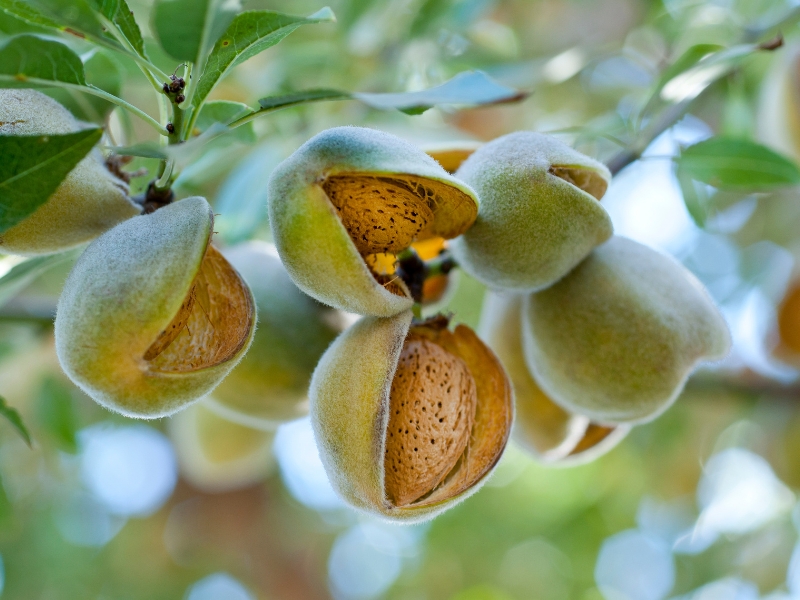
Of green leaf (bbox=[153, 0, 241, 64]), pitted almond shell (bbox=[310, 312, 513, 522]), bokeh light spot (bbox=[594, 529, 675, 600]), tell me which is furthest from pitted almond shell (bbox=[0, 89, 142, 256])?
bokeh light spot (bbox=[594, 529, 675, 600])

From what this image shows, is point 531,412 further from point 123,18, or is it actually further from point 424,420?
point 123,18

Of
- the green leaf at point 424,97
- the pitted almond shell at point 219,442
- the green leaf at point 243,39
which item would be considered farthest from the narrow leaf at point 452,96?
the pitted almond shell at point 219,442

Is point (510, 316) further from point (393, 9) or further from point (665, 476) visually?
point (665, 476)

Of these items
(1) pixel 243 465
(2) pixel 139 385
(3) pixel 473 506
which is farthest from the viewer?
(3) pixel 473 506

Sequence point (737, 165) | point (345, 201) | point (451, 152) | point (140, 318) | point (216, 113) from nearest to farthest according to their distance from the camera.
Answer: point (140, 318) < point (345, 201) < point (216, 113) < point (451, 152) < point (737, 165)

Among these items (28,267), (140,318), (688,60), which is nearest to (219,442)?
(28,267)

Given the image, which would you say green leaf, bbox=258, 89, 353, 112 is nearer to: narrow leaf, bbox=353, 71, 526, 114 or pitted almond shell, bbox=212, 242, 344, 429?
narrow leaf, bbox=353, 71, 526, 114

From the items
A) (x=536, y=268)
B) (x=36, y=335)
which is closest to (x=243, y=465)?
(x=36, y=335)
